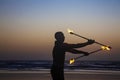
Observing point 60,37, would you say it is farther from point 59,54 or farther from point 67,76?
point 67,76

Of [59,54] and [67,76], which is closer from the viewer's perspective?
[59,54]

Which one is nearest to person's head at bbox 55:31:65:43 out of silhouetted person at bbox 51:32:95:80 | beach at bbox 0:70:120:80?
silhouetted person at bbox 51:32:95:80

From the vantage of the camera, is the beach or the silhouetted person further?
the beach

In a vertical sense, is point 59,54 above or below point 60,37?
below

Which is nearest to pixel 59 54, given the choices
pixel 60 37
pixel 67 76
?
pixel 60 37

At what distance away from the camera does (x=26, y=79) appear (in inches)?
734

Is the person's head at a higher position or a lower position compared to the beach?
higher

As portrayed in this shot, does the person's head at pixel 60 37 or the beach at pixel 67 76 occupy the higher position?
the person's head at pixel 60 37

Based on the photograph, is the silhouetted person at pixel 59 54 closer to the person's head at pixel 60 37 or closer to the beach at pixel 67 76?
the person's head at pixel 60 37

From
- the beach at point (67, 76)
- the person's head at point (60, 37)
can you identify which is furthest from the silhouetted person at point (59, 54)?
the beach at point (67, 76)

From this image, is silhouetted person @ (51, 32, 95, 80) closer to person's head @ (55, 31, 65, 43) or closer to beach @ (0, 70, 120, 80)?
person's head @ (55, 31, 65, 43)

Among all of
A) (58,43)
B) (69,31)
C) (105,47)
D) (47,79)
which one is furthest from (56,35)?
(47,79)

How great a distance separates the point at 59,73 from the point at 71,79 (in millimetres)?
11270

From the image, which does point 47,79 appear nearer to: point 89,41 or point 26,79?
point 26,79
